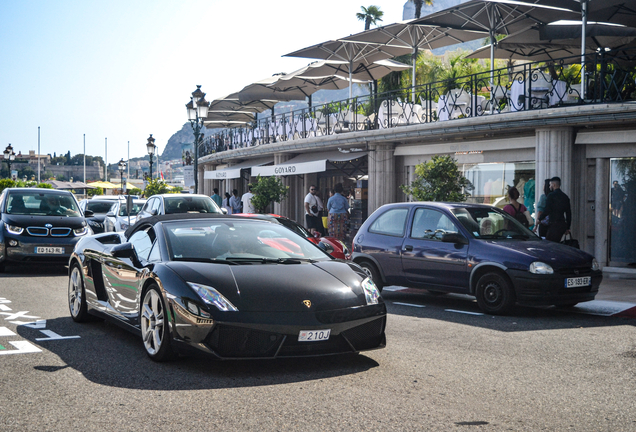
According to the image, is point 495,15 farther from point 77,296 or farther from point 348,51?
point 77,296

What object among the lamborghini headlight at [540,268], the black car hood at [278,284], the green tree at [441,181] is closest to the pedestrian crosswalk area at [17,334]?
the black car hood at [278,284]

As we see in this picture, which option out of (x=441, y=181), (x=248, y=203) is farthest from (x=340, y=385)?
(x=248, y=203)

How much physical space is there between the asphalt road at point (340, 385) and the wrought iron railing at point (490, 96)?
772 cm

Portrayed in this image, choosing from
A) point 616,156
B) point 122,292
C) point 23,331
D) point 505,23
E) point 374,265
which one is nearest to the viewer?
point 122,292

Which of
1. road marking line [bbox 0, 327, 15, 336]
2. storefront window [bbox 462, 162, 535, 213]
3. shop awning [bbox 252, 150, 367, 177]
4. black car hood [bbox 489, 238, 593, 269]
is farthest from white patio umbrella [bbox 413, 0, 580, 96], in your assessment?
road marking line [bbox 0, 327, 15, 336]

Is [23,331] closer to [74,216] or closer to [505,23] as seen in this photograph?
[74,216]

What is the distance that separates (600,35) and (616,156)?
5184mm

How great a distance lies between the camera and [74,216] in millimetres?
15016

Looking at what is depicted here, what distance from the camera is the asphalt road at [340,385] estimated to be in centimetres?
432

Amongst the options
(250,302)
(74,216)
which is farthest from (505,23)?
(250,302)

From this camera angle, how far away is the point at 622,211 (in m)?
15.0

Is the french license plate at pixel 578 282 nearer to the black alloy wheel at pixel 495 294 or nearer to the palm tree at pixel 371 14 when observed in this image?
the black alloy wheel at pixel 495 294

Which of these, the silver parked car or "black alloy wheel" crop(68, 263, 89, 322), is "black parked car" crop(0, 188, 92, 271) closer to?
the silver parked car

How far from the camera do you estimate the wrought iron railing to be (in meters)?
14.1
